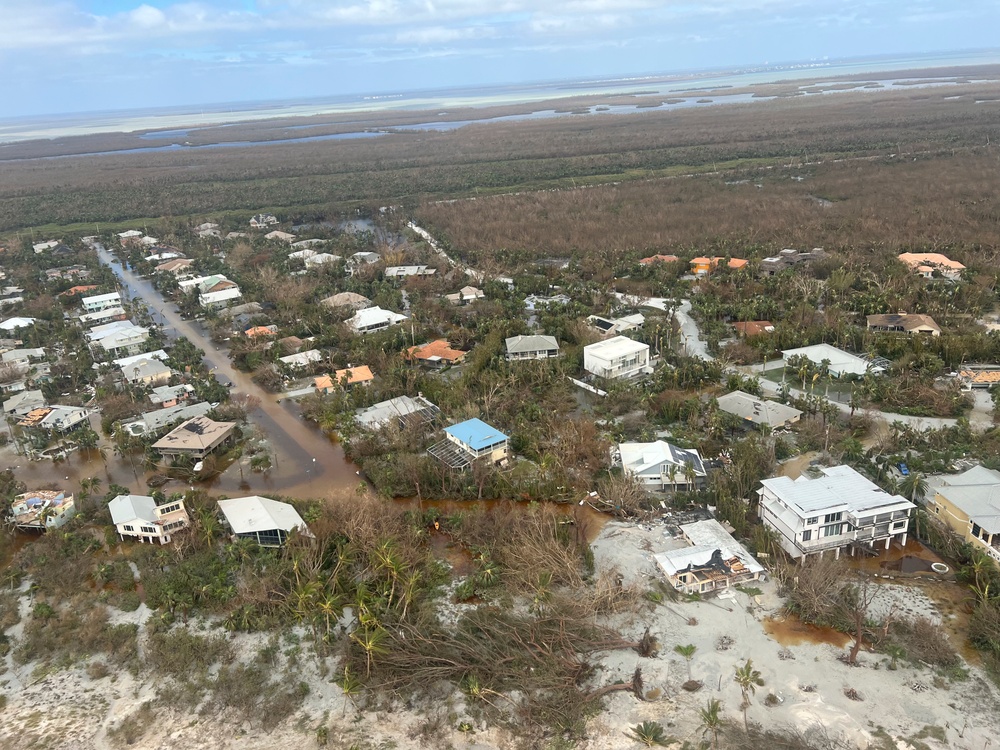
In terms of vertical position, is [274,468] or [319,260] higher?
[319,260]

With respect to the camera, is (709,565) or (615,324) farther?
(615,324)

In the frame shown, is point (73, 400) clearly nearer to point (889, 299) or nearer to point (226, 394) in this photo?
point (226, 394)

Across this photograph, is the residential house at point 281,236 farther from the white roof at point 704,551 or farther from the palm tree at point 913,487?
the palm tree at point 913,487

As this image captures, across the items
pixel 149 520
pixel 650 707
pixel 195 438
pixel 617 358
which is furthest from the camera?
pixel 617 358

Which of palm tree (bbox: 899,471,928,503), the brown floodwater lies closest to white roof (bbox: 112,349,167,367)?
the brown floodwater

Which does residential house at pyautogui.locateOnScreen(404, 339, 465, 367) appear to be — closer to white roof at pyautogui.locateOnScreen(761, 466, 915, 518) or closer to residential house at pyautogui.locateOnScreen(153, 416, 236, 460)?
residential house at pyautogui.locateOnScreen(153, 416, 236, 460)

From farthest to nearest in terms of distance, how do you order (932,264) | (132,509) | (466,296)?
(466,296)
(932,264)
(132,509)

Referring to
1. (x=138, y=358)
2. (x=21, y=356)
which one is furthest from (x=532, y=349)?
(x=21, y=356)

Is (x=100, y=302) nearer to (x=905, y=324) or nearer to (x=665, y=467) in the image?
(x=665, y=467)
